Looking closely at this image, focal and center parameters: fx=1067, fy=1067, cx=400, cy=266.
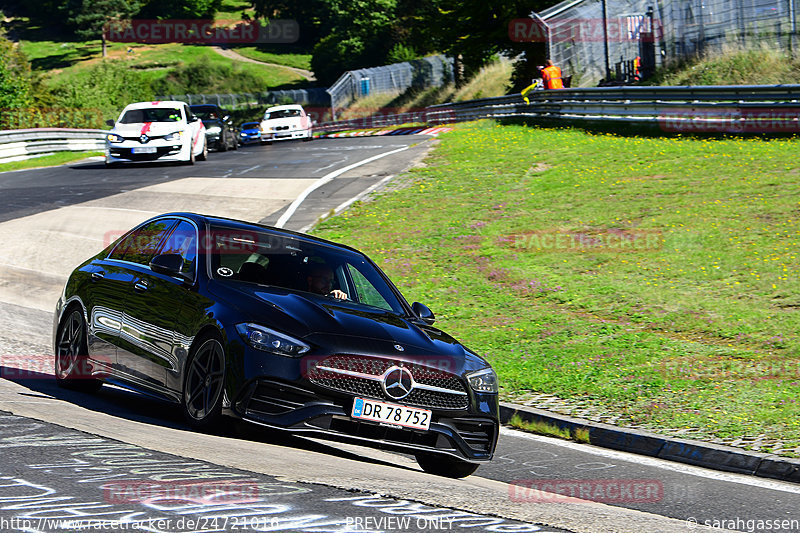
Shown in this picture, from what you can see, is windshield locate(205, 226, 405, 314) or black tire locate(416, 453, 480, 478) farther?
windshield locate(205, 226, 405, 314)

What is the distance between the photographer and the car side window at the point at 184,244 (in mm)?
7773

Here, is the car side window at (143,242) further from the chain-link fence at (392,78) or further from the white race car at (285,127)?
the chain-link fence at (392,78)

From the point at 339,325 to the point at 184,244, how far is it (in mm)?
1811

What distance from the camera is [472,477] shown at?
295 inches

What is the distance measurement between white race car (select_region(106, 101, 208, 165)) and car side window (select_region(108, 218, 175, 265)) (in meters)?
20.1

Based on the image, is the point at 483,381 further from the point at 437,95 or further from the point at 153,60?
the point at 153,60

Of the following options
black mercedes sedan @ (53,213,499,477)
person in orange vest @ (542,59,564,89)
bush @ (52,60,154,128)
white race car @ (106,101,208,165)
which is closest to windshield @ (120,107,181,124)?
white race car @ (106,101,208,165)

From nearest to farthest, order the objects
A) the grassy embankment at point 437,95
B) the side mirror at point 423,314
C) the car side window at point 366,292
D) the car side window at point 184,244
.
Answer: the car side window at point 184,244
the side mirror at point 423,314
the car side window at point 366,292
the grassy embankment at point 437,95

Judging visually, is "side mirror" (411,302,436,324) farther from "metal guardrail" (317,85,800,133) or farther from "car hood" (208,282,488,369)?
"metal guardrail" (317,85,800,133)

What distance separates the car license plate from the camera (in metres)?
6.63

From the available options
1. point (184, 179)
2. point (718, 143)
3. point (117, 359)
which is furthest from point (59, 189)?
point (117, 359)

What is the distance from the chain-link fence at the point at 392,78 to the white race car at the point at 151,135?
134 ft

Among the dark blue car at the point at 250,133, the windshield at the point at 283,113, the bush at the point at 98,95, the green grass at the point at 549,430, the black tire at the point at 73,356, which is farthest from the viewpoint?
the bush at the point at 98,95

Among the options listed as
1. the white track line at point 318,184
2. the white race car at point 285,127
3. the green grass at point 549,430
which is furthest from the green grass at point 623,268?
the white race car at point 285,127
